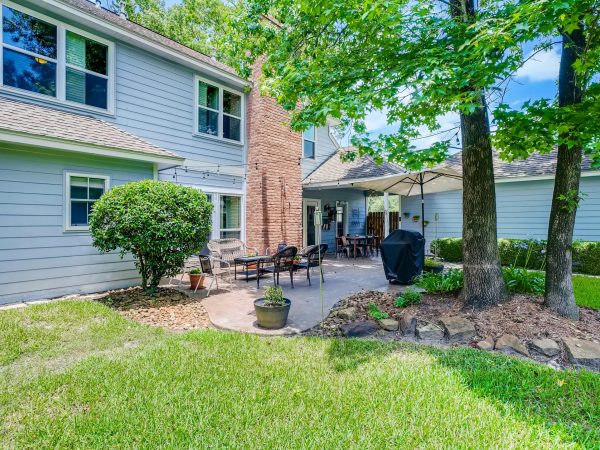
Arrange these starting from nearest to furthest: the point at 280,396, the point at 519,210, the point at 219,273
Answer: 1. the point at 280,396
2. the point at 219,273
3. the point at 519,210

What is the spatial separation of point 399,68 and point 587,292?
625 cm

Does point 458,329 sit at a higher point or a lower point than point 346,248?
lower

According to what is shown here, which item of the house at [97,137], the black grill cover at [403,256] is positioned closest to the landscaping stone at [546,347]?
the black grill cover at [403,256]

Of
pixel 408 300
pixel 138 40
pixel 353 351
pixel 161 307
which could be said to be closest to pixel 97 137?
pixel 138 40

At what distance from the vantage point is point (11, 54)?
253 inches

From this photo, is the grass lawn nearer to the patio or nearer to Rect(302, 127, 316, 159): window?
the patio

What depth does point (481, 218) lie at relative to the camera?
5.04 metres

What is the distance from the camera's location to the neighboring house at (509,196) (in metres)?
10.5

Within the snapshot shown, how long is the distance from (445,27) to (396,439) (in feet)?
16.7

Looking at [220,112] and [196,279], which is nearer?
[196,279]

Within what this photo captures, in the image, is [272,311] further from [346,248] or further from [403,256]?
[346,248]

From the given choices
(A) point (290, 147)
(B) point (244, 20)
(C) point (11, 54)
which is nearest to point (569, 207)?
(B) point (244, 20)

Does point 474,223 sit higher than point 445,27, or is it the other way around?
point 445,27

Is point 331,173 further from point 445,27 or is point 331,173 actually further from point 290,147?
point 445,27
